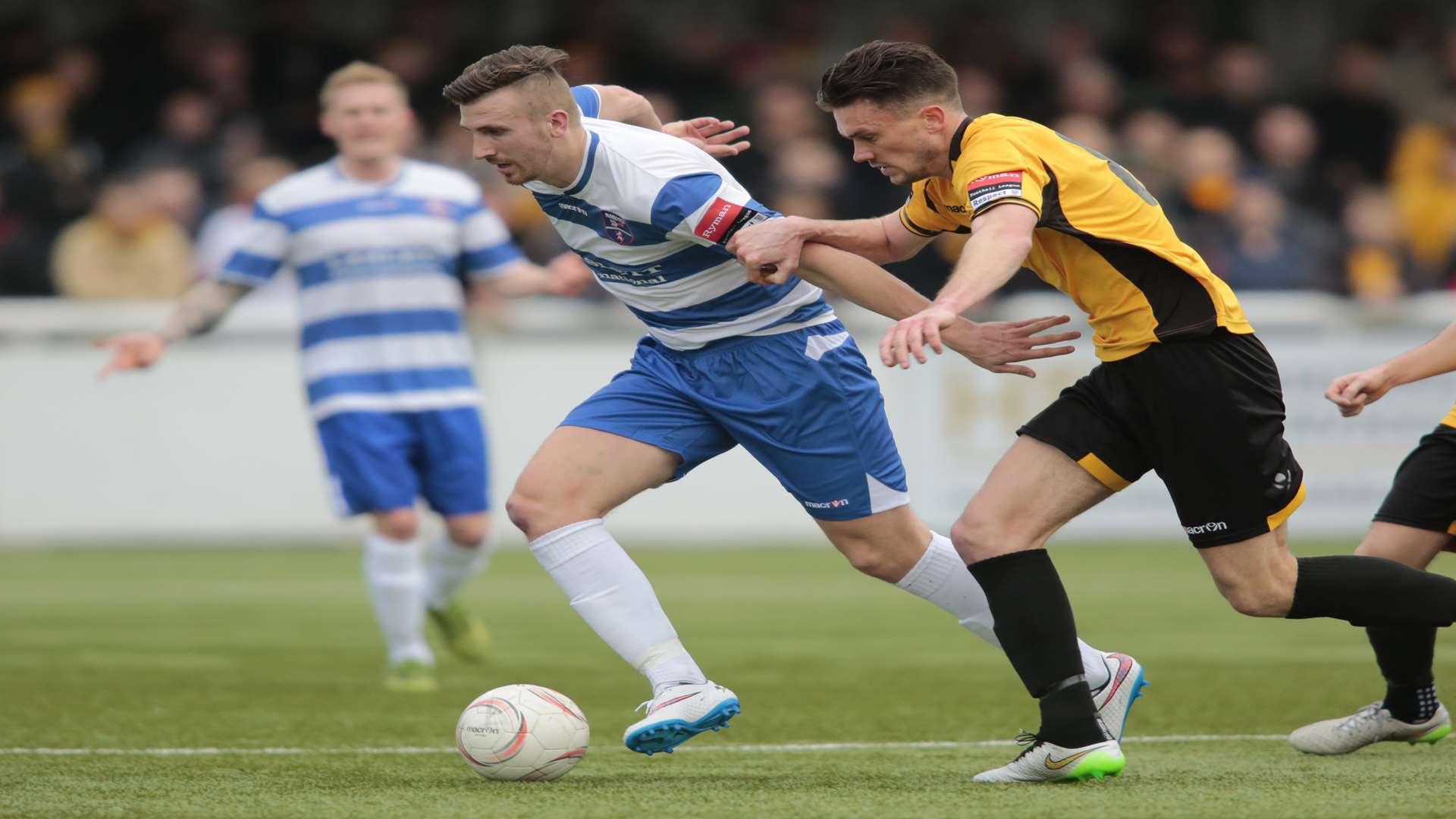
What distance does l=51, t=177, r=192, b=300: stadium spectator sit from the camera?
542 inches

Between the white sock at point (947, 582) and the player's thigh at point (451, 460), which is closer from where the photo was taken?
the white sock at point (947, 582)

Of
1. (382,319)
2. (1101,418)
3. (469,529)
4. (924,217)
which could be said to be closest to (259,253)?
(382,319)

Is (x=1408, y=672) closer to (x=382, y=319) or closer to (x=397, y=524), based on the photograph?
(x=397, y=524)

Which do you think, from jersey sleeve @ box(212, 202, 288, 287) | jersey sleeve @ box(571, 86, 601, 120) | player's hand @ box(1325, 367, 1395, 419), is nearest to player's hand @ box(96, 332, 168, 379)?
jersey sleeve @ box(212, 202, 288, 287)

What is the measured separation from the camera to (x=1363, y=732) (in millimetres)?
5645

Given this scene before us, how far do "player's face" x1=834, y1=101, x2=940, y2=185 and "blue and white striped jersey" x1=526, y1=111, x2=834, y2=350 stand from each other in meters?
0.41

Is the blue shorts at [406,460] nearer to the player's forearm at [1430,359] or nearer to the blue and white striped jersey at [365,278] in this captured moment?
the blue and white striped jersey at [365,278]

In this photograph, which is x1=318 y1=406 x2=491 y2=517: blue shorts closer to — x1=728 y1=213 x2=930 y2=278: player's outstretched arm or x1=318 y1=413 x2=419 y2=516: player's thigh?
x1=318 y1=413 x2=419 y2=516: player's thigh

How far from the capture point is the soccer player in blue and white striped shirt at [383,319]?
7.96 m

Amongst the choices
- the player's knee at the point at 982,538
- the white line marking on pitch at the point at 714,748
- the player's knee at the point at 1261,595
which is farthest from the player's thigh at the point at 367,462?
the player's knee at the point at 1261,595

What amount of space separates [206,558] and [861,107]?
8.99 m

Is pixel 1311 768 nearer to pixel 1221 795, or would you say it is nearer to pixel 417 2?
pixel 1221 795

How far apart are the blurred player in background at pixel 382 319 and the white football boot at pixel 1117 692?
10.7 ft

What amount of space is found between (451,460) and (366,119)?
142 centimetres
